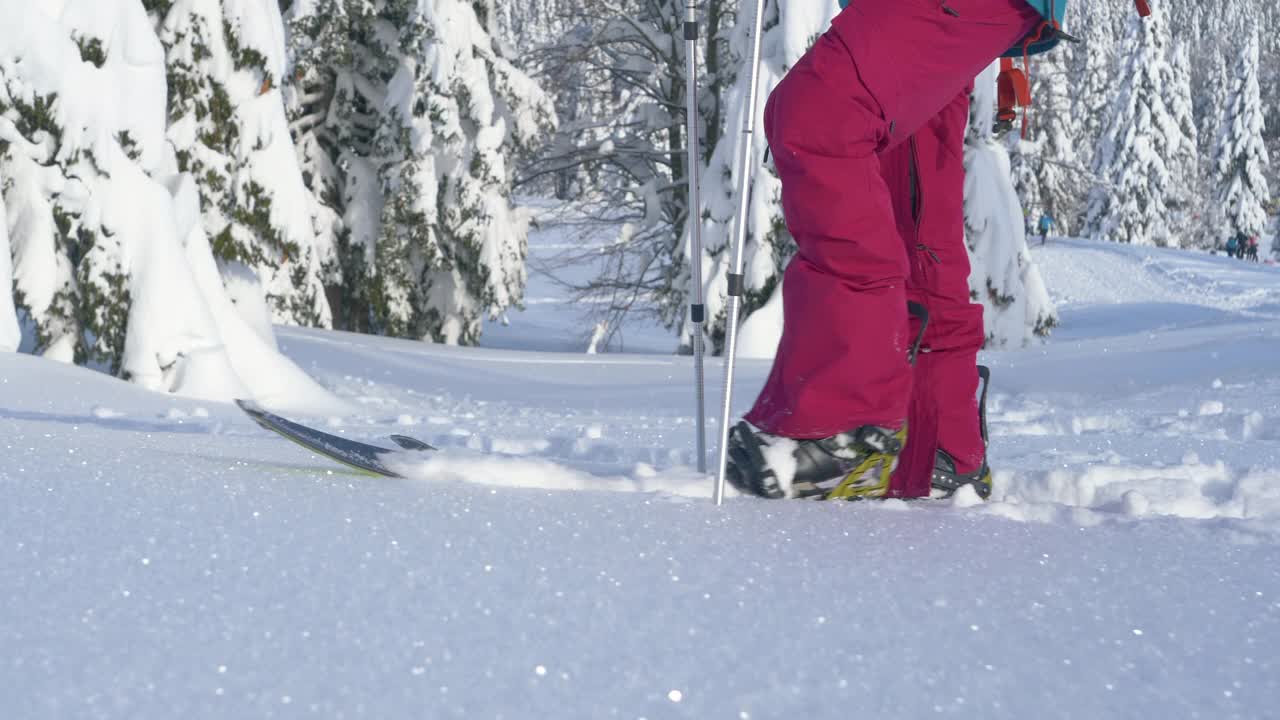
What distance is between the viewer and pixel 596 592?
118 cm

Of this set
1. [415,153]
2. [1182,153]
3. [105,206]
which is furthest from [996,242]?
[1182,153]

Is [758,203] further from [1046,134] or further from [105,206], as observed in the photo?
[1046,134]

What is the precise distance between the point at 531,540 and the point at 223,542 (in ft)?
1.17

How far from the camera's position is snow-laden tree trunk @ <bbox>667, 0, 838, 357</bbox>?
1016cm

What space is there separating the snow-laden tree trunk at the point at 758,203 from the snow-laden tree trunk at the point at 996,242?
1.87 meters

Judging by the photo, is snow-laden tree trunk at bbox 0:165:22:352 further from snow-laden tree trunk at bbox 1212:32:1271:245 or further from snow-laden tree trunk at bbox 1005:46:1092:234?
snow-laden tree trunk at bbox 1212:32:1271:245

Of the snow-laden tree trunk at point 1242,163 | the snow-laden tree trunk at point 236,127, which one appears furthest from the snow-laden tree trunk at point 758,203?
the snow-laden tree trunk at point 1242,163

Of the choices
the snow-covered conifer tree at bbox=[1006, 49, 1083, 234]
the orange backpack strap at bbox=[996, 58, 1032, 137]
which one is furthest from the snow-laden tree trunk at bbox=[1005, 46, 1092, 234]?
the orange backpack strap at bbox=[996, 58, 1032, 137]

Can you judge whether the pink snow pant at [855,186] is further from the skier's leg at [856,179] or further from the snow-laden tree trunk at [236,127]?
the snow-laden tree trunk at [236,127]

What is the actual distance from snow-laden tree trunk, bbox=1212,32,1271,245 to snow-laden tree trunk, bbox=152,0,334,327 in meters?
49.4

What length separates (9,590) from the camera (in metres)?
1.10

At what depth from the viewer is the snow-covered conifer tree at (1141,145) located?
48531 mm

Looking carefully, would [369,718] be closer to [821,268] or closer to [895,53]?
[821,268]

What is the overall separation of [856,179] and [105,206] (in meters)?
5.71
